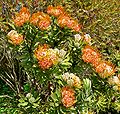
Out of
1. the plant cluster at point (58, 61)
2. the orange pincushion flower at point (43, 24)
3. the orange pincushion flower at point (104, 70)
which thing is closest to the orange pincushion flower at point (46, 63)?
the plant cluster at point (58, 61)

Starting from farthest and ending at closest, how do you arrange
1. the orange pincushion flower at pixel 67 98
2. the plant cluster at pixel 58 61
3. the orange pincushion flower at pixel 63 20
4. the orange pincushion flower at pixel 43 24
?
the orange pincushion flower at pixel 63 20 → the orange pincushion flower at pixel 43 24 → the plant cluster at pixel 58 61 → the orange pincushion flower at pixel 67 98

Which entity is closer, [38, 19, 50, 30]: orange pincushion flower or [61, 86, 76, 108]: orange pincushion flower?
[61, 86, 76, 108]: orange pincushion flower

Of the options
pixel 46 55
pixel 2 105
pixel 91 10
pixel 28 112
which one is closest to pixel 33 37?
pixel 46 55

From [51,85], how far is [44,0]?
6.05 feet

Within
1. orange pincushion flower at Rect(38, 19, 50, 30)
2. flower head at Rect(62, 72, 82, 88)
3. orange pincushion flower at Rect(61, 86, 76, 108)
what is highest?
orange pincushion flower at Rect(38, 19, 50, 30)

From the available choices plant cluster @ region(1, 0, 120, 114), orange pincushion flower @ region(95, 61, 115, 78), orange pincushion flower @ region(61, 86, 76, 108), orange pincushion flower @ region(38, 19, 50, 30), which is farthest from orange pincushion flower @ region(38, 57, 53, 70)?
orange pincushion flower @ region(95, 61, 115, 78)

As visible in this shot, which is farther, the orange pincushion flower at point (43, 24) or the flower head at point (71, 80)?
the orange pincushion flower at point (43, 24)

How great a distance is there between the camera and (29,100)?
3373 millimetres

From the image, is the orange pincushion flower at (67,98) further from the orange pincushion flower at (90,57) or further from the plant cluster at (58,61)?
the orange pincushion flower at (90,57)

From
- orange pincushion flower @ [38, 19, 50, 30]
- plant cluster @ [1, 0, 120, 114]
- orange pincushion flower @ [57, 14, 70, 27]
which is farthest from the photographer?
orange pincushion flower @ [57, 14, 70, 27]


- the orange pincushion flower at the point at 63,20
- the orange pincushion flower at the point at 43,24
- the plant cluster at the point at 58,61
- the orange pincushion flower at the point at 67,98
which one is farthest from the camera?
the orange pincushion flower at the point at 63,20

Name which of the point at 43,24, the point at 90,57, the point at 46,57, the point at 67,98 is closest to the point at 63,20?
the point at 43,24

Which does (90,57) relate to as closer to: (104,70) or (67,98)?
(104,70)

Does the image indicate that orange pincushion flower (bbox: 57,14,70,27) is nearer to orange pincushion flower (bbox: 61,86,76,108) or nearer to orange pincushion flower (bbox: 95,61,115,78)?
orange pincushion flower (bbox: 95,61,115,78)
